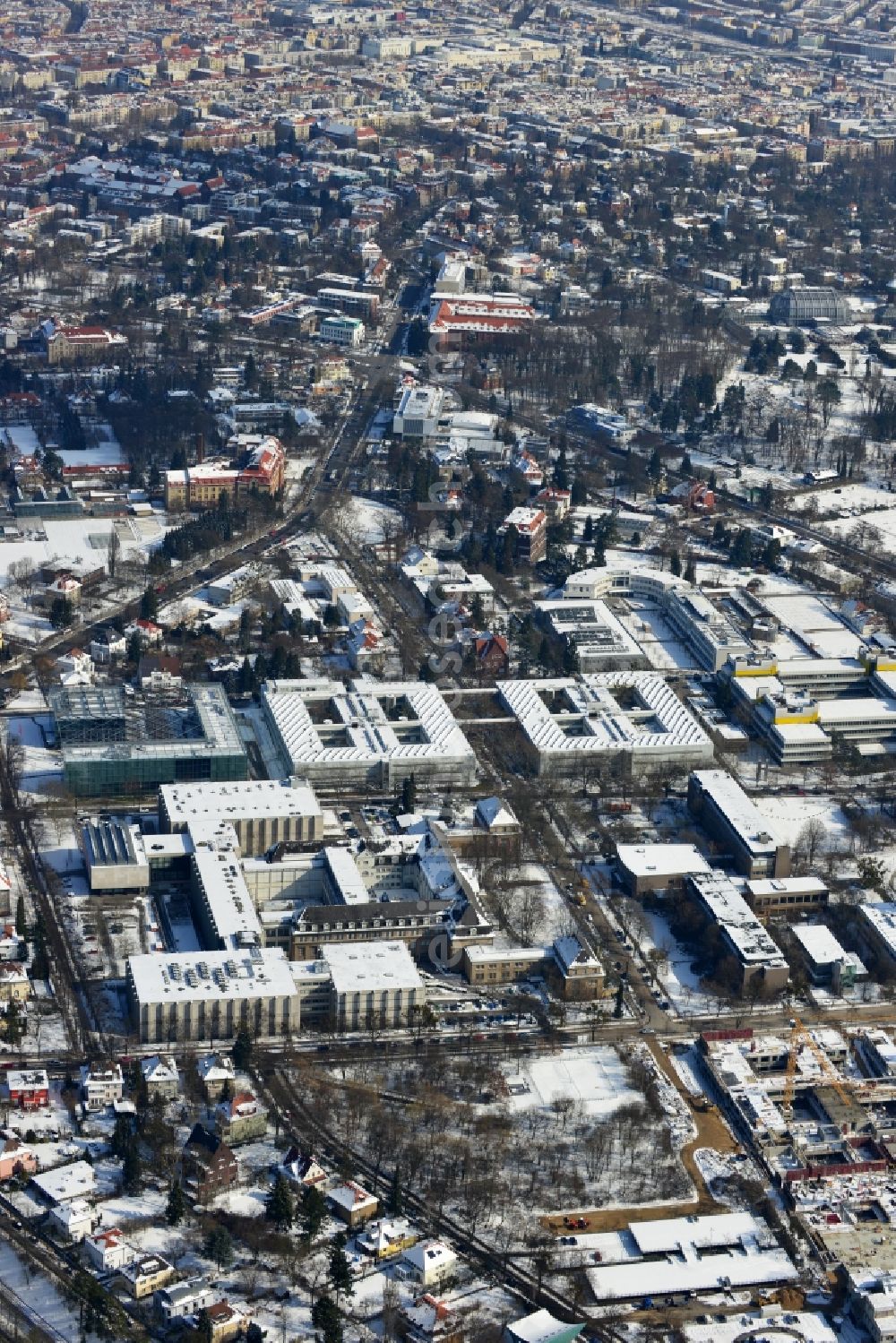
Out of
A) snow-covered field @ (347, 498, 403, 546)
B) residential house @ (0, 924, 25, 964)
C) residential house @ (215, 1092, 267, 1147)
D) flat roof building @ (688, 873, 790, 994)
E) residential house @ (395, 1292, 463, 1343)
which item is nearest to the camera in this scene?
residential house @ (395, 1292, 463, 1343)

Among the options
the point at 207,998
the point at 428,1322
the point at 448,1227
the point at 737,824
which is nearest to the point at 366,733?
the point at 737,824

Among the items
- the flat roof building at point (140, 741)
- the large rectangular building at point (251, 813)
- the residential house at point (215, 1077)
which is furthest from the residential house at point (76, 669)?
the residential house at point (215, 1077)

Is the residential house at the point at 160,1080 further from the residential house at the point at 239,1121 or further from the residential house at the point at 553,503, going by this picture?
the residential house at the point at 553,503

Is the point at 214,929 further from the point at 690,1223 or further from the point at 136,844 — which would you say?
the point at 690,1223

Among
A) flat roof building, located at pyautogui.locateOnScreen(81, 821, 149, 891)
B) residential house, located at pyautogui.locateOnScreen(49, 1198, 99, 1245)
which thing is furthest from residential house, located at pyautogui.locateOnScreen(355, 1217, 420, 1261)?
flat roof building, located at pyautogui.locateOnScreen(81, 821, 149, 891)

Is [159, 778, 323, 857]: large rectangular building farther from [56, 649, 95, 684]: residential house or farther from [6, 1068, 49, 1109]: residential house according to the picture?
[6, 1068, 49, 1109]: residential house

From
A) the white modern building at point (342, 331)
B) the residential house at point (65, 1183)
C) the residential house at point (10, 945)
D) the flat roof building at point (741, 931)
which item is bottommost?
the white modern building at point (342, 331)

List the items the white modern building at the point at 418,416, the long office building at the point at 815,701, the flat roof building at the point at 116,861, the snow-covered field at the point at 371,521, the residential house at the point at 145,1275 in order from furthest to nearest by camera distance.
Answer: the white modern building at the point at 418,416 → the snow-covered field at the point at 371,521 → the long office building at the point at 815,701 → the flat roof building at the point at 116,861 → the residential house at the point at 145,1275
